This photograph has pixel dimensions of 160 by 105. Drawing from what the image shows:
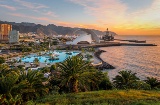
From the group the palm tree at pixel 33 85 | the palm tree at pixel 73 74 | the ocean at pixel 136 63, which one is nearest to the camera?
the palm tree at pixel 33 85

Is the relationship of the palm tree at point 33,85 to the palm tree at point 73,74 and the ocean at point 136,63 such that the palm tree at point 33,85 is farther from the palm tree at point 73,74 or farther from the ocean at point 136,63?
the ocean at point 136,63

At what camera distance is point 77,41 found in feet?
388

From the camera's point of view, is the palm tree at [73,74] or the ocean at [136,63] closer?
the palm tree at [73,74]

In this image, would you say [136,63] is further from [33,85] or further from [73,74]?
[33,85]

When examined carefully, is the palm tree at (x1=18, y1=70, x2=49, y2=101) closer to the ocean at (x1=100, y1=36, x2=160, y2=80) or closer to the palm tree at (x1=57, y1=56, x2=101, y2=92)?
the palm tree at (x1=57, y1=56, x2=101, y2=92)

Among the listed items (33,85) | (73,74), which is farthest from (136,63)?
(33,85)

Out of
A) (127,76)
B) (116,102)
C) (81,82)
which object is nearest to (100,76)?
(127,76)

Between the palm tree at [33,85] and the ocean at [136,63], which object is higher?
the palm tree at [33,85]

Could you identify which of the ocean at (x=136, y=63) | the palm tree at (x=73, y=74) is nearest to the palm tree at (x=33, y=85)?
the palm tree at (x=73, y=74)

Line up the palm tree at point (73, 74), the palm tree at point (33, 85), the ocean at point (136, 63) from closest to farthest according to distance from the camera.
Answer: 1. the palm tree at point (33, 85)
2. the palm tree at point (73, 74)
3. the ocean at point (136, 63)

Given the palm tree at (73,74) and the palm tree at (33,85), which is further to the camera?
the palm tree at (73,74)

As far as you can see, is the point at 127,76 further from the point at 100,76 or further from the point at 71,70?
the point at 71,70

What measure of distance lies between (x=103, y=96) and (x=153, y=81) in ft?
46.0

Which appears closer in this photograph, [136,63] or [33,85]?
[33,85]
